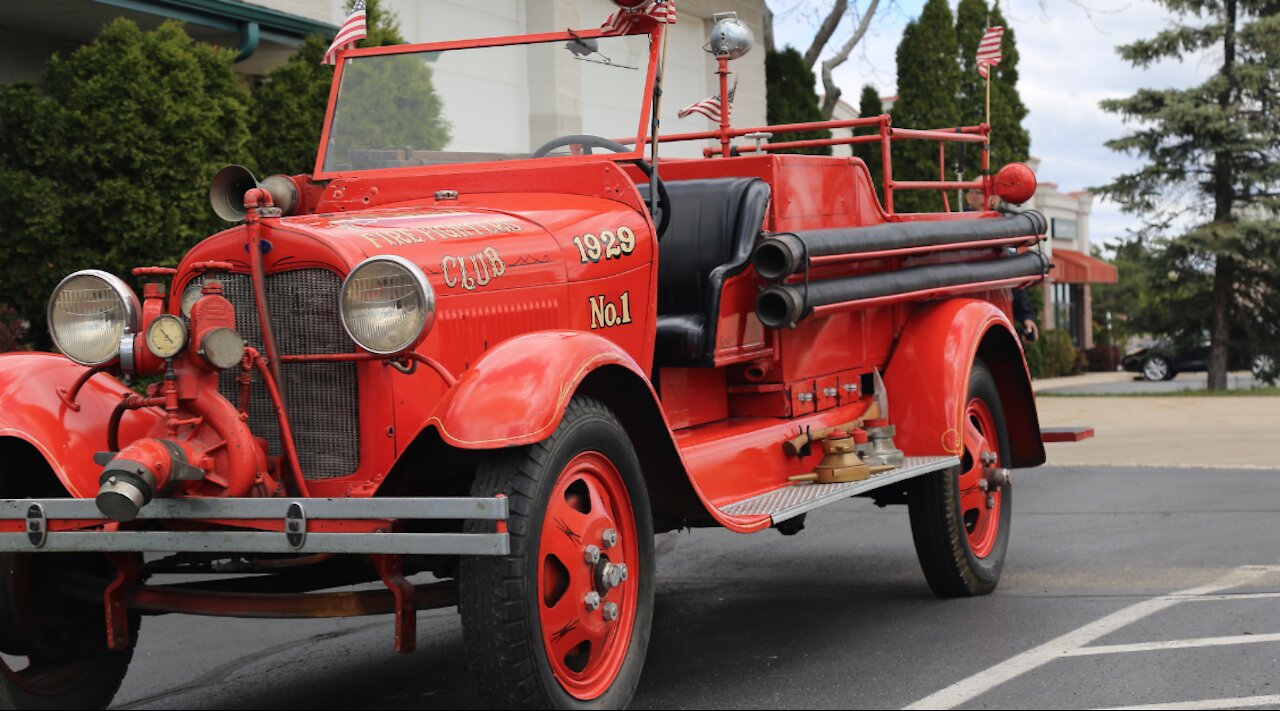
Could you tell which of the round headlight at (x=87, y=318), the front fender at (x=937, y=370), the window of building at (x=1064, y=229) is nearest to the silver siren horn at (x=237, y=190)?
the round headlight at (x=87, y=318)

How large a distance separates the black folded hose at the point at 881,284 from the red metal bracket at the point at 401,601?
2.14 metres

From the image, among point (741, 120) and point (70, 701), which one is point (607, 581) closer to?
point (70, 701)

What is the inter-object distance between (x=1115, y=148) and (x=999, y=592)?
70.2 feet

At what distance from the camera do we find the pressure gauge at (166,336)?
3951 millimetres

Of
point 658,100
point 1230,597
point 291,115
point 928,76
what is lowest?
point 1230,597

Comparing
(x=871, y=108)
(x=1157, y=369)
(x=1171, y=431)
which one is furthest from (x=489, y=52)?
(x=1157, y=369)

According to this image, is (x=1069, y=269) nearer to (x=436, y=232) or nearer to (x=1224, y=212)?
(x=1224, y=212)

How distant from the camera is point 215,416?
159 inches

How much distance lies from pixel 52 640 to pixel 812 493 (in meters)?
2.67

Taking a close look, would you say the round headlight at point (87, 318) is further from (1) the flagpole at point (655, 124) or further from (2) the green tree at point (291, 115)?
(2) the green tree at point (291, 115)

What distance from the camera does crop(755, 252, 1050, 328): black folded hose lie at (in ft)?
18.8

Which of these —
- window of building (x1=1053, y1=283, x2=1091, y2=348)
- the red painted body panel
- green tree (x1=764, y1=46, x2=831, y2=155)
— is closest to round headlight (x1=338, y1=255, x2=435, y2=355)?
the red painted body panel

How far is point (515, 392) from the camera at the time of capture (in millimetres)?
4047

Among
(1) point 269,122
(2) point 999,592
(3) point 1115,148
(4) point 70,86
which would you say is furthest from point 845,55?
(2) point 999,592
